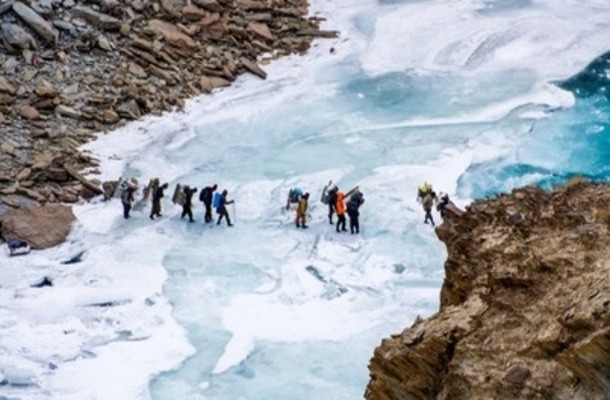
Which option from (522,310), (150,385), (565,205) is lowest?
(150,385)

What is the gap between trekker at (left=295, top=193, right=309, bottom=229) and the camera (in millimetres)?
21281

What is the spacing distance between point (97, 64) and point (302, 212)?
873cm

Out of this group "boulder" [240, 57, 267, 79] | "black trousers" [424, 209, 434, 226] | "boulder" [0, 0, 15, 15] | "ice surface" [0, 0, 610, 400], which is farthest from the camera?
"boulder" [240, 57, 267, 79]

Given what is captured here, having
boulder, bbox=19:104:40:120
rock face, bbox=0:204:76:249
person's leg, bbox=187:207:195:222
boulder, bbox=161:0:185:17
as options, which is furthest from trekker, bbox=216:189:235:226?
boulder, bbox=161:0:185:17

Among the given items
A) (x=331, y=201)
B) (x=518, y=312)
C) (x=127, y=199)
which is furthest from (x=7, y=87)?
(x=518, y=312)

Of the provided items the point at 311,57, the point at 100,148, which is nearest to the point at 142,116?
the point at 100,148

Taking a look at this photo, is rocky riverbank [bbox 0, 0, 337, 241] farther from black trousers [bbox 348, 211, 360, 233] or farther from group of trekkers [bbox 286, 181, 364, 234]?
black trousers [bbox 348, 211, 360, 233]

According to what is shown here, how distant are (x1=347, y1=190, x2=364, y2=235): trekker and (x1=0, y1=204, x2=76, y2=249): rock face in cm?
572

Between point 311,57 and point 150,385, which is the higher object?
point 311,57

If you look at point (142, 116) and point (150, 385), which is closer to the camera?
point (150, 385)

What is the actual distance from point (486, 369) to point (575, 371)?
0.82 metres

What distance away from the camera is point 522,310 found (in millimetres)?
8023

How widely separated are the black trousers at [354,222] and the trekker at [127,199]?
4640mm

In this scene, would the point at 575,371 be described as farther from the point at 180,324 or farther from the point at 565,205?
the point at 180,324
